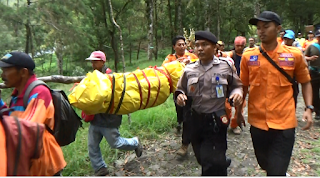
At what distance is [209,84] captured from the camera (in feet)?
Answer: 9.89

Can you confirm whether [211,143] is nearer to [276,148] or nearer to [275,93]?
[276,148]

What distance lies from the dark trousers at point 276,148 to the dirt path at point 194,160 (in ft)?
4.11

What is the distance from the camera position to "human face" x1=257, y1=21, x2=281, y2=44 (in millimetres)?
2777

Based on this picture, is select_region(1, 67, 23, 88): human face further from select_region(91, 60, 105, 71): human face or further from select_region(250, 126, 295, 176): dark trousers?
select_region(250, 126, 295, 176): dark trousers

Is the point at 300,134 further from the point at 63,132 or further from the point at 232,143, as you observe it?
the point at 63,132

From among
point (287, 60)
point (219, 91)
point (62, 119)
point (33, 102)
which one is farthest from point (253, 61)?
point (33, 102)

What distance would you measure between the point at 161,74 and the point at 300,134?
3481mm

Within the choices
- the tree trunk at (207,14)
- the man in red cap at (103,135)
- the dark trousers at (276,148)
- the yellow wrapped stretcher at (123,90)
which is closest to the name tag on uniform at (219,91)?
the dark trousers at (276,148)

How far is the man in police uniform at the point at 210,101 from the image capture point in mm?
2965

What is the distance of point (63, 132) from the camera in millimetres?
2865

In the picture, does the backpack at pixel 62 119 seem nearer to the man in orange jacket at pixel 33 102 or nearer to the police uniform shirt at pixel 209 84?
the man in orange jacket at pixel 33 102

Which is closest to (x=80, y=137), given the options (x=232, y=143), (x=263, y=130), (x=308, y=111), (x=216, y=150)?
(x=232, y=143)

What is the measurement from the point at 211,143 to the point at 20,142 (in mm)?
1993

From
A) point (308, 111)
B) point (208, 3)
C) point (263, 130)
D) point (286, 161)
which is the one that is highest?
point (208, 3)
